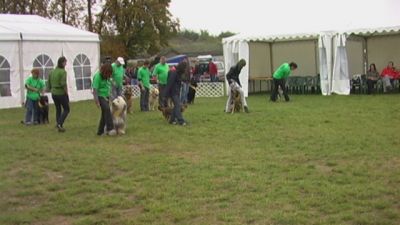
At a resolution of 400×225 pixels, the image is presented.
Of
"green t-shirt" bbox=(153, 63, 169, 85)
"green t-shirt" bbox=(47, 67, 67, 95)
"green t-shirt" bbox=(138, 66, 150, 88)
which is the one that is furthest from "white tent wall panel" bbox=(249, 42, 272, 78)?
"green t-shirt" bbox=(47, 67, 67, 95)

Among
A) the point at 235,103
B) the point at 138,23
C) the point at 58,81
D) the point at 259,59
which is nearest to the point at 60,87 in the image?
the point at 58,81

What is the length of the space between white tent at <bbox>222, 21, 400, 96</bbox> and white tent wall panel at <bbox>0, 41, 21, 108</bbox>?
7832mm

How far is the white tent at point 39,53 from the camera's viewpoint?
20.2 m

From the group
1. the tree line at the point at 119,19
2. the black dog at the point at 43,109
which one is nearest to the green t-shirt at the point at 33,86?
the black dog at the point at 43,109

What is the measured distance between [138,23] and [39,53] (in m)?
24.4

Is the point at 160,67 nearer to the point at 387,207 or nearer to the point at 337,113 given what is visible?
the point at 337,113

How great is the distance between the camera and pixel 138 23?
45.3 meters

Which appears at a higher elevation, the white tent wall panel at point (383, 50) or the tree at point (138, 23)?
the tree at point (138, 23)

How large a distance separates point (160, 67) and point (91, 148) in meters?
6.44

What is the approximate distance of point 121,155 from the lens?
28.8 feet

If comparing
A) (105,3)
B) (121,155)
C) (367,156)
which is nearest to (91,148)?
(121,155)

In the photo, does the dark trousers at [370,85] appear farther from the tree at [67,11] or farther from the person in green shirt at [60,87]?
the tree at [67,11]

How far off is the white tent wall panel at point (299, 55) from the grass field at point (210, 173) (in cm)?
1221

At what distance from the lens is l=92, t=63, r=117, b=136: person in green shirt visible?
431 inches
